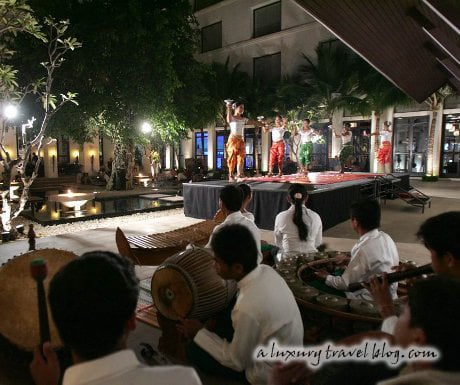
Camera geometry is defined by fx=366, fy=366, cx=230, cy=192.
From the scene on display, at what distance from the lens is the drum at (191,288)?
8.32ft

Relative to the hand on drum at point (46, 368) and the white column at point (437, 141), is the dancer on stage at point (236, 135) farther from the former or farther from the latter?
the white column at point (437, 141)

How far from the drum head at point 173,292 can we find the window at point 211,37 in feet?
75.7

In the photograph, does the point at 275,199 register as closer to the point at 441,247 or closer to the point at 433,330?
the point at 441,247

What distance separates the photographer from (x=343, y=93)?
1655 centimetres

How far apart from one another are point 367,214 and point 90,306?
7.48ft

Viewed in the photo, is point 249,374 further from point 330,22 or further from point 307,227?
point 330,22

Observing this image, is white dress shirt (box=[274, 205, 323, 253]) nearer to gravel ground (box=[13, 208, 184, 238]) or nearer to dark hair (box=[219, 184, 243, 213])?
dark hair (box=[219, 184, 243, 213])

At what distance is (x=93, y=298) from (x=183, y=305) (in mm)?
1523

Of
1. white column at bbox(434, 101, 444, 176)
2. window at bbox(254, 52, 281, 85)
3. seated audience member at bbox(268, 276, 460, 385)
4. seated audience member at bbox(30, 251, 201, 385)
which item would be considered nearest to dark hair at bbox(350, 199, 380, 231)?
seated audience member at bbox(268, 276, 460, 385)

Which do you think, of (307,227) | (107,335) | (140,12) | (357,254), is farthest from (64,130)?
(107,335)

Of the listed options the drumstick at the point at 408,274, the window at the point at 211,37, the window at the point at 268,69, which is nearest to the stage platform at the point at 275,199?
the drumstick at the point at 408,274

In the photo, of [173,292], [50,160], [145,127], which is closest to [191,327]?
[173,292]

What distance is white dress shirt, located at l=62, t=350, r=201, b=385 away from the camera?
1.09m

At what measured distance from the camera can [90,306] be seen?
3.69 feet
